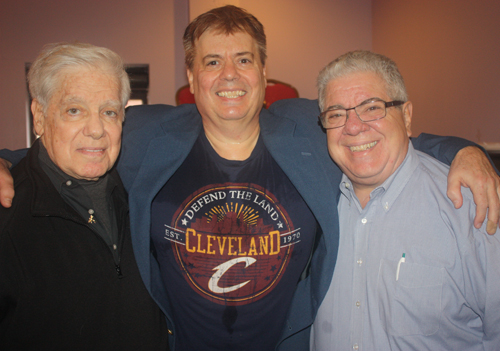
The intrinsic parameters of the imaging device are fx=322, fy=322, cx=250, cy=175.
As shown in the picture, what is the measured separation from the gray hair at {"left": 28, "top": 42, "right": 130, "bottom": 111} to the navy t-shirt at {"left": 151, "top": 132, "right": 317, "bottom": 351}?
1.86ft

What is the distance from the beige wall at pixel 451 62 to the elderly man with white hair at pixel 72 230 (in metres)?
2.80

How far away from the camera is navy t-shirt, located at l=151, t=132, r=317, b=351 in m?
1.40

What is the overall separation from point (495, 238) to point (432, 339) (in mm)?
418

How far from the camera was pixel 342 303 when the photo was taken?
131 centimetres

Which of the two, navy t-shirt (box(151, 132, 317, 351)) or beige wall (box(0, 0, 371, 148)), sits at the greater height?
beige wall (box(0, 0, 371, 148))

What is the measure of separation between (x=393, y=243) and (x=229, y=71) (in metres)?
1.01

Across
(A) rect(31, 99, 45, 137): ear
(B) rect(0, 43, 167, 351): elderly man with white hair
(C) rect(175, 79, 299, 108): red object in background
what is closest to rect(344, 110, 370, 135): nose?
(B) rect(0, 43, 167, 351): elderly man with white hair

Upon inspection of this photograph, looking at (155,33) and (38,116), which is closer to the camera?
(38,116)

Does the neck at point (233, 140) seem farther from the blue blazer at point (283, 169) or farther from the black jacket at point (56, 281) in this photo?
the black jacket at point (56, 281)

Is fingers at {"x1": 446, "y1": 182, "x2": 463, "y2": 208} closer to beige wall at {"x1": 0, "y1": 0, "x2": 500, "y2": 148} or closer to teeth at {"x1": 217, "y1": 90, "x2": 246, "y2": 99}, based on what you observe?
teeth at {"x1": 217, "y1": 90, "x2": 246, "y2": 99}

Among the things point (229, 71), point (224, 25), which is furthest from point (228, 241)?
point (224, 25)

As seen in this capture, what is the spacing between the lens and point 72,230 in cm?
117

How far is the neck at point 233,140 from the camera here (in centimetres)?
153

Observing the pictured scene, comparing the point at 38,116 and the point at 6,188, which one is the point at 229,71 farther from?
the point at 6,188
